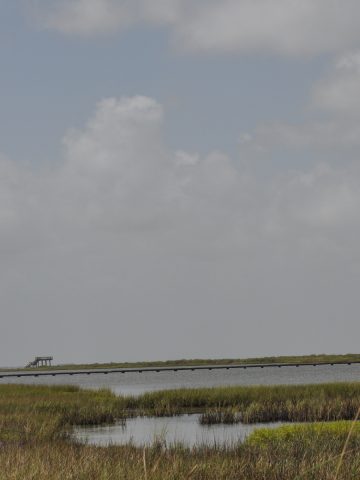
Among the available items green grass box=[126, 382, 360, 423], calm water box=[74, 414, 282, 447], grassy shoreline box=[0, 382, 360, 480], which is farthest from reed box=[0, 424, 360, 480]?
green grass box=[126, 382, 360, 423]

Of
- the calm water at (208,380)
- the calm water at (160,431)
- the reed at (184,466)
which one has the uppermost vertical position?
the calm water at (208,380)

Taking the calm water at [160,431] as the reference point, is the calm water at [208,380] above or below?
above

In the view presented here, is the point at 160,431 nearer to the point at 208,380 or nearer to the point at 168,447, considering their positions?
the point at 168,447

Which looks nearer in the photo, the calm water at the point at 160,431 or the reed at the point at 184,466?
the reed at the point at 184,466

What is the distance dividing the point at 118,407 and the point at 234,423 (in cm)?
698

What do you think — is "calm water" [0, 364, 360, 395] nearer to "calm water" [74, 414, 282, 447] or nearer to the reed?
"calm water" [74, 414, 282, 447]

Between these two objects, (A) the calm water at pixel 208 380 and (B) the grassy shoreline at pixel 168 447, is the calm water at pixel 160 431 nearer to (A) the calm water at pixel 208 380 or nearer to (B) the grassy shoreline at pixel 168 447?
(B) the grassy shoreline at pixel 168 447

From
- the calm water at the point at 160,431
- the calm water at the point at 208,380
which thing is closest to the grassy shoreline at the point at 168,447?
the calm water at the point at 160,431

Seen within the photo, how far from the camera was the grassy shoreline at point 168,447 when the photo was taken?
34.3ft

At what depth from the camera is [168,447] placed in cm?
1923

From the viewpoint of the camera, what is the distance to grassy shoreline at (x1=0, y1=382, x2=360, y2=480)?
10.5 metres

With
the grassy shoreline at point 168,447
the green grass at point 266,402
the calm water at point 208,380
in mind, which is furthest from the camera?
the calm water at point 208,380

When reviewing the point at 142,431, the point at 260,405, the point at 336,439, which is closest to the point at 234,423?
the point at 260,405

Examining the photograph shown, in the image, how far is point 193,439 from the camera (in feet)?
78.9
